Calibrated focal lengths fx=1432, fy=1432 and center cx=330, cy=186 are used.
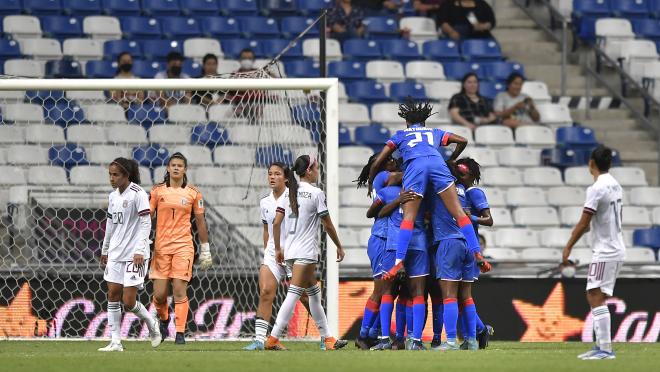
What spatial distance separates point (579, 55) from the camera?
76.9 feet

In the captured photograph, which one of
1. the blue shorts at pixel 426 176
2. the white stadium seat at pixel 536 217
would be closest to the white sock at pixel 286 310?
the blue shorts at pixel 426 176

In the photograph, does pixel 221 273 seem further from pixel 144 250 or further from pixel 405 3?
pixel 405 3

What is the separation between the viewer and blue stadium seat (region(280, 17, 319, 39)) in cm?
2209

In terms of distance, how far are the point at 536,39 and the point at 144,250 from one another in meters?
12.5

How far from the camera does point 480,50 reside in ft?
73.5

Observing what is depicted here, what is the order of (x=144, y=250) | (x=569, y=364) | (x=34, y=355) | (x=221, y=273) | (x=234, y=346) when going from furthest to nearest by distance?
1. (x=221, y=273)
2. (x=234, y=346)
3. (x=144, y=250)
4. (x=34, y=355)
5. (x=569, y=364)

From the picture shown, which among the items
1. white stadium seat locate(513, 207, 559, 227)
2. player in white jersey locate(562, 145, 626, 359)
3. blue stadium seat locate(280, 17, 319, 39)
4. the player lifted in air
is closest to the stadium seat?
blue stadium seat locate(280, 17, 319, 39)

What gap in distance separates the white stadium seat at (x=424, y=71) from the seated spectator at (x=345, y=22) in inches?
44.6

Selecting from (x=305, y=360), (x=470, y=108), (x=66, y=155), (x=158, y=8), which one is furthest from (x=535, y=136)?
(x=305, y=360)

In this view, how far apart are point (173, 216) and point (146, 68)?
22.0 feet

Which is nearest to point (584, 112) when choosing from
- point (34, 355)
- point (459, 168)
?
point (459, 168)

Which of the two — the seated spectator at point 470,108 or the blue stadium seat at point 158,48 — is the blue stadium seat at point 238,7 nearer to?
the blue stadium seat at point 158,48

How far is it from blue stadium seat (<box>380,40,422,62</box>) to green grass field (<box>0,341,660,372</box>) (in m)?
9.63

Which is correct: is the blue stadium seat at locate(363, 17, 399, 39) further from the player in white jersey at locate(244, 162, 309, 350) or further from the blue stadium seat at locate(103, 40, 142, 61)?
the player in white jersey at locate(244, 162, 309, 350)
